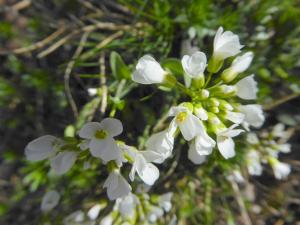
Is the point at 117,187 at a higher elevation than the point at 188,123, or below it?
below

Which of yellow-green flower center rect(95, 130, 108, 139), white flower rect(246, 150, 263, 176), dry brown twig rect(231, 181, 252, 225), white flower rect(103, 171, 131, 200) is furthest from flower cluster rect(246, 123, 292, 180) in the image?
yellow-green flower center rect(95, 130, 108, 139)

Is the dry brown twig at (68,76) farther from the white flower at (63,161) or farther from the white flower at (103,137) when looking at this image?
the white flower at (103,137)

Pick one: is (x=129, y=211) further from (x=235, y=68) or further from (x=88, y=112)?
(x=235, y=68)

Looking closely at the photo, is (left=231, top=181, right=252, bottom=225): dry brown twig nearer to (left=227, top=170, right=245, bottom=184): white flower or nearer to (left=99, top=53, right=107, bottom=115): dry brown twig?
(left=227, top=170, right=245, bottom=184): white flower

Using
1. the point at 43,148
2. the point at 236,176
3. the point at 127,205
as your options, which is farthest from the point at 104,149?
the point at 236,176

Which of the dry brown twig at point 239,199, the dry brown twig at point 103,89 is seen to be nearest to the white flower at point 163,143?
the dry brown twig at point 103,89

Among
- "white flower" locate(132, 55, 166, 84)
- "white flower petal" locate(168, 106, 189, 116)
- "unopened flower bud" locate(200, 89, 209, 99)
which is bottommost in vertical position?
"white flower petal" locate(168, 106, 189, 116)

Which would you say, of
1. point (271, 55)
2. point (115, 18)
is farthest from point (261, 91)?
point (115, 18)
